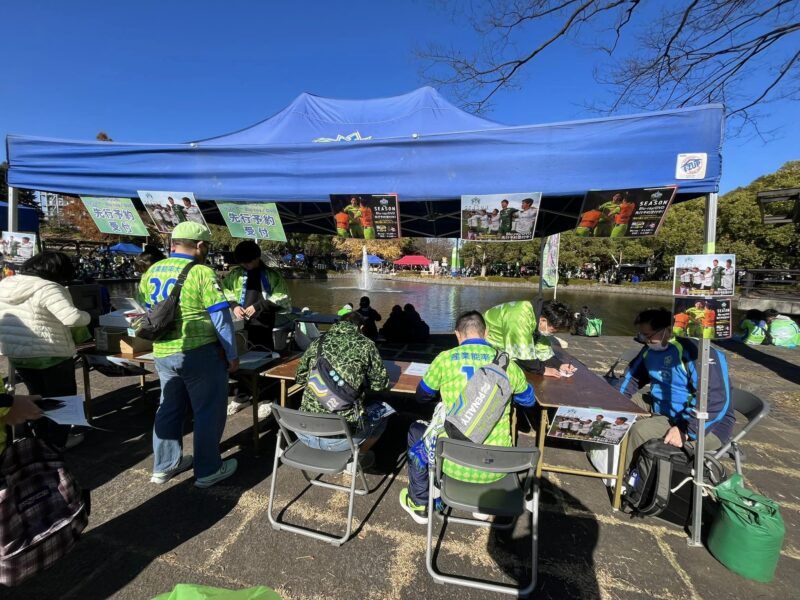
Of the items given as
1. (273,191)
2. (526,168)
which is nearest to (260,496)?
(273,191)

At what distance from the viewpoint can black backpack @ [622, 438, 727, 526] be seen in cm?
234

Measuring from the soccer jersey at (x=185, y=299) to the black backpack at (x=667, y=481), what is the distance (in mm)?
3085

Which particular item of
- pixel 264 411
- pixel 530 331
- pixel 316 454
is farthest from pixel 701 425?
pixel 264 411

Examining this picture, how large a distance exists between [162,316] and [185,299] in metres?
0.17

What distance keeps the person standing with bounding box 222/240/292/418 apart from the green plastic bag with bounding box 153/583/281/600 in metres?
3.13

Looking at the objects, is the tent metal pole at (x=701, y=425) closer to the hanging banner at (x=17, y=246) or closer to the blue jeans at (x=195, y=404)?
the blue jeans at (x=195, y=404)

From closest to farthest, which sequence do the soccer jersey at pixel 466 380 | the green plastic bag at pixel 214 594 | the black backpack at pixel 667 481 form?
→ the green plastic bag at pixel 214 594
the soccer jersey at pixel 466 380
the black backpack at pixel 667 481

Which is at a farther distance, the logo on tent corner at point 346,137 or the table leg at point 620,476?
the logo on tent corner at point 346,137

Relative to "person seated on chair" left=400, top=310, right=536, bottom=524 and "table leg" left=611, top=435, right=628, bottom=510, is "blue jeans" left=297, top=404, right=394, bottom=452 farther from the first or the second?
"table leg" left=611, top=435, right=628, bottom=510

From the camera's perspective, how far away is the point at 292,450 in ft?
7.87

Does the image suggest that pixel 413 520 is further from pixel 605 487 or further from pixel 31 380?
pixel 31 380

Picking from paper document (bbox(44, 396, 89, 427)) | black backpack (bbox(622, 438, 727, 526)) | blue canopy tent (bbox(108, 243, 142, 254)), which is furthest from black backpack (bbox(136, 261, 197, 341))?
blue canopy tent (bbox(108, 243, 142, 254))

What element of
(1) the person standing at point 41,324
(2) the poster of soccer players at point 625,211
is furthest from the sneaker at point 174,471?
(2) the poster of soccer players at point 625,211

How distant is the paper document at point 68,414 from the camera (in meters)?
1.76
